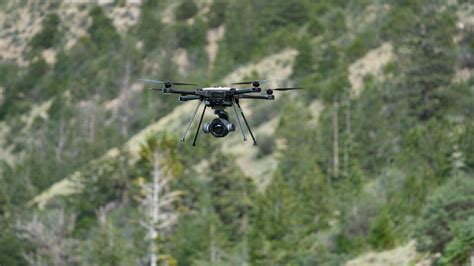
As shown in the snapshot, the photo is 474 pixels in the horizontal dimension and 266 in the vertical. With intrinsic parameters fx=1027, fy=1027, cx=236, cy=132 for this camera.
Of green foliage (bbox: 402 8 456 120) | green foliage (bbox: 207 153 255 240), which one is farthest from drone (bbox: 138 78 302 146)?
green foliage (bbox: 402 8 456 120)

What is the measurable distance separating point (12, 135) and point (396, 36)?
83819 mm

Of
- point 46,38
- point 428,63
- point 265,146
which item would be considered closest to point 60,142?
point 46,38

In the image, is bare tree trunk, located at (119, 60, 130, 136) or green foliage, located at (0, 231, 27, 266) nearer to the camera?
green foliage, located at (0, 231, 27, 266)

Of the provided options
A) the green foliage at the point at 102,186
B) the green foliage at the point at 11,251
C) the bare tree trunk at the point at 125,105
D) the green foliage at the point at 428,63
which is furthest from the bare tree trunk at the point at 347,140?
the bare tree trunk at the point at 125,105

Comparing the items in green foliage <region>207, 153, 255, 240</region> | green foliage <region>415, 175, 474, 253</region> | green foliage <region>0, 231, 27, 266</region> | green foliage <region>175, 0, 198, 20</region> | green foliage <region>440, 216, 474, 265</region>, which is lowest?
green foliage <region>440, 216, 474, 265</region>

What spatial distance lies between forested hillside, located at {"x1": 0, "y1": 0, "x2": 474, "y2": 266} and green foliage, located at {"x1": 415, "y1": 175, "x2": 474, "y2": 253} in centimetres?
9

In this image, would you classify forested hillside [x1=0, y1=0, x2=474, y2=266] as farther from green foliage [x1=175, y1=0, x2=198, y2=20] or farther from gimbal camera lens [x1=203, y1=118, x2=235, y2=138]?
gimbal camera lens [x1=203, y1=118, x2=235, y2=138]

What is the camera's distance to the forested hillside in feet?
220

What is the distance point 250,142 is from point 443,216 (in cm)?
6607

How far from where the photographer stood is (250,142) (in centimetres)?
11681

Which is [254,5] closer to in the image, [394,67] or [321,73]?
[321,73]

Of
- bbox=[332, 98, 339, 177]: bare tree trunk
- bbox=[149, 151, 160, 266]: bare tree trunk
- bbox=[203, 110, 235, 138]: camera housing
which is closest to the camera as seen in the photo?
bbox=[203, 110, 235, 138]: camera housing

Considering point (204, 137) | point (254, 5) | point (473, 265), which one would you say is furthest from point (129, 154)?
point (473, 265)

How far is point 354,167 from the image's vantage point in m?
90.1
